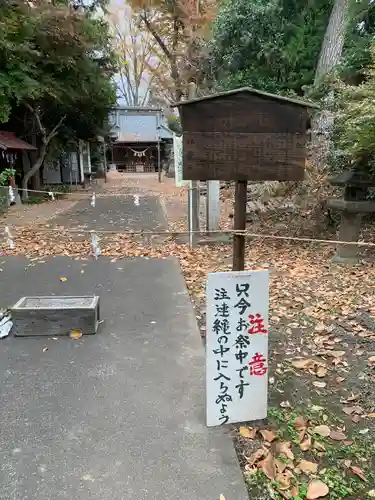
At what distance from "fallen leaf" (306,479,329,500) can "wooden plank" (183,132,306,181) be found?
1.99 metres

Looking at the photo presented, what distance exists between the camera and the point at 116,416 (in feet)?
9.91

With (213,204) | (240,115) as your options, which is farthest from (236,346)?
(213,204)

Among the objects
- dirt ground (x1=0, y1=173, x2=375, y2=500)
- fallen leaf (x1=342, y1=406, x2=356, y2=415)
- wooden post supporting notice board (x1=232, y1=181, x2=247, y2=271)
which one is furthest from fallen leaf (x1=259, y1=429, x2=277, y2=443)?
wooden post supporting notice board (x1=232, y1=181, x2=247, y2=271)

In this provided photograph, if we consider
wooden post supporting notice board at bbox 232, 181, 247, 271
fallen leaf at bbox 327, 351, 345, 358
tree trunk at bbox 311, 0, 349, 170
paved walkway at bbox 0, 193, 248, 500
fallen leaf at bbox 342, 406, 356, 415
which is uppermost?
tree trunk at bbox 311, 0, 349, 170

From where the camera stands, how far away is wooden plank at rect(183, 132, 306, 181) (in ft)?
9.93

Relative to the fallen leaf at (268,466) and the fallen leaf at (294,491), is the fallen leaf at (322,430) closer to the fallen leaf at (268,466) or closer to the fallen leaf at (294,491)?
the fallen leaf at (268,466)

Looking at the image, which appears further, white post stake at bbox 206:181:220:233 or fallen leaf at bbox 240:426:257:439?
white post stake at bbox 206:181:220:233

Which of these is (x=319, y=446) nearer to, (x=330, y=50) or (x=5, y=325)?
(x=5, y=325)

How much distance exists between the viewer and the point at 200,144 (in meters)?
3.03

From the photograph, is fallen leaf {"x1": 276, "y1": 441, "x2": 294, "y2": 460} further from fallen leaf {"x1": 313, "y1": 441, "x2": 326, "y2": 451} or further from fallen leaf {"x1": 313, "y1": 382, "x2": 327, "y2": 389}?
fallen leaf {"x1": 313, "y1": 382, "x2": 327, "y2": 389}

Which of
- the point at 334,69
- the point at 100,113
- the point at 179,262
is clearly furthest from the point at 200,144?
the point at 100,113

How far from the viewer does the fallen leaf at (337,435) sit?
9.32ft

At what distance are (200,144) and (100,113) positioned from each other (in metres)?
20.4

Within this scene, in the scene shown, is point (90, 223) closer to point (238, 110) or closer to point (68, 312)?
point (68, 312)
